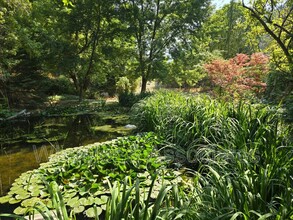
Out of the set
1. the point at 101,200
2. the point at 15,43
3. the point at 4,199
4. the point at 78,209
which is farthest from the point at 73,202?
the point at 15,43

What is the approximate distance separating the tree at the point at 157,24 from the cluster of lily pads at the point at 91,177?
937 cm

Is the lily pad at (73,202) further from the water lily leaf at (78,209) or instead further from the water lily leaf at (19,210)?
the water lily leaf at (19,210)

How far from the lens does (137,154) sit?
354cm

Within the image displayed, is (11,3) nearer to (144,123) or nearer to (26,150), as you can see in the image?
(26,150)

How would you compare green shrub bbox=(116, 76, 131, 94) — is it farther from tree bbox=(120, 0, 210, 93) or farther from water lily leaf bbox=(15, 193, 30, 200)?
water lily leaf bbox=(15, 193, 30, 200)

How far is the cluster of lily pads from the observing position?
2.61 m

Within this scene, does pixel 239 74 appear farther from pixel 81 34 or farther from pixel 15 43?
pixel 81 34

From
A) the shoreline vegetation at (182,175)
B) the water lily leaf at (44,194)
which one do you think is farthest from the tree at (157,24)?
the water lily leaf at (44,194)

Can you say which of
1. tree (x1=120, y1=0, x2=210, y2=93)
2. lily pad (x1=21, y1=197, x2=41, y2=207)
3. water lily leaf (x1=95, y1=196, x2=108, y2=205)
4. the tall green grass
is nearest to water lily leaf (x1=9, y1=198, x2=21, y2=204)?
lily pad (x1=21, y1=197, x2=41, y2=207)

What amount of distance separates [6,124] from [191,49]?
1006 cm

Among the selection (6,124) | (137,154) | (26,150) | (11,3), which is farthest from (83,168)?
(11,3)

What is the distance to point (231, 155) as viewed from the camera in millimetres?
2395

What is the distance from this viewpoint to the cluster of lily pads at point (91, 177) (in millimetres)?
2605

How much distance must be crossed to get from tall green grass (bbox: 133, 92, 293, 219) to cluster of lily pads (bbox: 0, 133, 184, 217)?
421 millimetres
